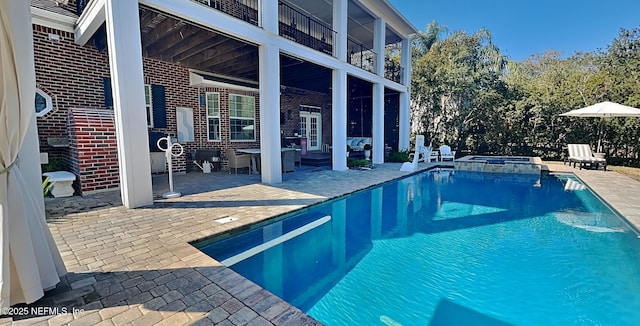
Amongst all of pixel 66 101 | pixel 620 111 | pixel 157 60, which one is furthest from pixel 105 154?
pixel 620 111

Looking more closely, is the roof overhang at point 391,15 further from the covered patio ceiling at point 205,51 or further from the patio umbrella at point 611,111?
the patio umbrella at point 611,111

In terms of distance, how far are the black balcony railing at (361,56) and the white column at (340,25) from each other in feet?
4.86

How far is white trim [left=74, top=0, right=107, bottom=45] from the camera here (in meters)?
5.31

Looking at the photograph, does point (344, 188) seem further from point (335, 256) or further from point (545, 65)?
point (545, 65)

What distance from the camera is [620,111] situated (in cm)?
950

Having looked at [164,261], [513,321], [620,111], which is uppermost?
[620,111]

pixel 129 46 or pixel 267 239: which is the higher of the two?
pixel 129 46

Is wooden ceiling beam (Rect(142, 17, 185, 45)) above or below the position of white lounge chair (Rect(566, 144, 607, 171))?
above

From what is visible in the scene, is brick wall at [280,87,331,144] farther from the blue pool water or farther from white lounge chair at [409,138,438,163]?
the blue pool water

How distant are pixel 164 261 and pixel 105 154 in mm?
4511

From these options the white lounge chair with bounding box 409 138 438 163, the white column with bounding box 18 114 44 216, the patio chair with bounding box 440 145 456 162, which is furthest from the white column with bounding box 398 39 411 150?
the white column with bounding box 18 114 44 216

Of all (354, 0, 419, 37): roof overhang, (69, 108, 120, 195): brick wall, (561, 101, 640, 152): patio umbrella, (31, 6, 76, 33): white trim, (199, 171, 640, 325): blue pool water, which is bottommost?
(199, 171, 640, 325): blue pool water

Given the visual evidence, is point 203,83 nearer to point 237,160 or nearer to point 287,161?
point 237,160

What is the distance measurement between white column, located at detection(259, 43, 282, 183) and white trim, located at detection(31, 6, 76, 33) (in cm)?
460
